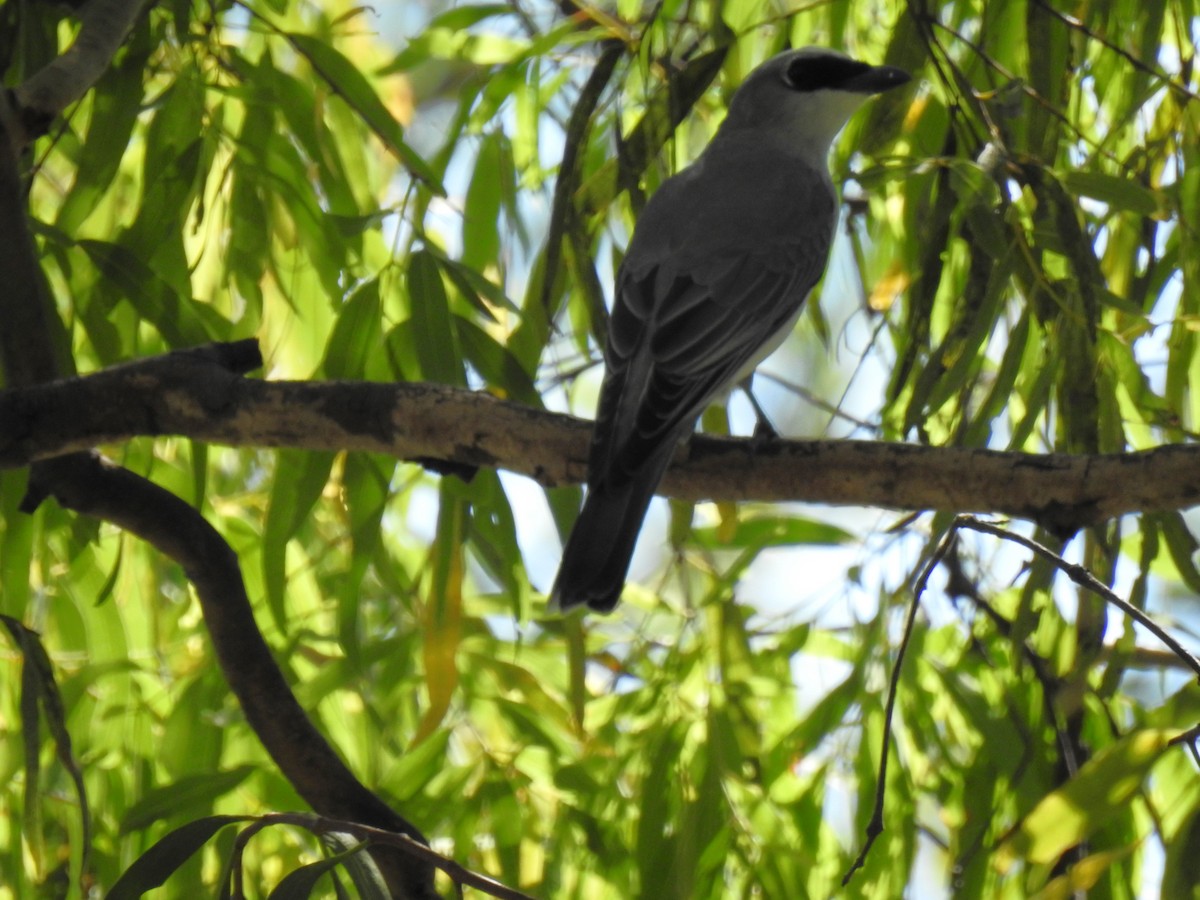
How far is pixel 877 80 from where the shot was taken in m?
2.44

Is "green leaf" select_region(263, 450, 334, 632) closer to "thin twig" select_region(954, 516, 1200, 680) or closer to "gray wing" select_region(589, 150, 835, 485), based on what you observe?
"gray wing" select_region(589, 150, 835, 485)

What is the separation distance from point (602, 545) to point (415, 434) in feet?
1.17

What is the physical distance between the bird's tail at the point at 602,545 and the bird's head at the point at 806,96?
864 mm

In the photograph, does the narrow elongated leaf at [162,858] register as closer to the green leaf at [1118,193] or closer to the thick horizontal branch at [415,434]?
the thick horizontal branch at [415,434]

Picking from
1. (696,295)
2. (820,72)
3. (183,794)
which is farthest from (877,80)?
(183,794)

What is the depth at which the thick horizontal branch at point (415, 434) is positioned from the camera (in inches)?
70.1

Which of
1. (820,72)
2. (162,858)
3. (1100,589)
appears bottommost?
(162,858)

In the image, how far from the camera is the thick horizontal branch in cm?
178

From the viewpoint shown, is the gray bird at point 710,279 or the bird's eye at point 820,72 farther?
the bird's eye at point 820,72

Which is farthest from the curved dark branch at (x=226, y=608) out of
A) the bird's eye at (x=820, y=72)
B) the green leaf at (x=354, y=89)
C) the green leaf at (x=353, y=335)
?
the bird's eye at (x=820, y=72)

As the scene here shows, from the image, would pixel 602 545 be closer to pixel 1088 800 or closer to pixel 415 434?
pixel 415 434

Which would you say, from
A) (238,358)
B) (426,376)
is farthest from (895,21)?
(238,358)

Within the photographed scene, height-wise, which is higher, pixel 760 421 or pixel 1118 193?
pixel 1118 193

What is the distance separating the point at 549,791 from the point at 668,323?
898 mm
